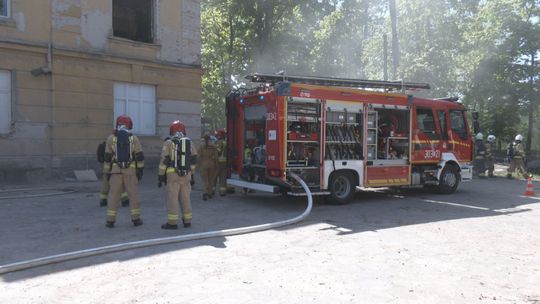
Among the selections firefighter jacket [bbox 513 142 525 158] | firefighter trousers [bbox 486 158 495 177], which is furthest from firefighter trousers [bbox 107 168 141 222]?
firefighter jacket [bbox 513 142 525 158]

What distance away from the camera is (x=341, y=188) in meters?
10.0

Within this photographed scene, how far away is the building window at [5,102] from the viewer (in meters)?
12.8

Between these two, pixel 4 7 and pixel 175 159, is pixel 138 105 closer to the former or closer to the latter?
pixel 4 7

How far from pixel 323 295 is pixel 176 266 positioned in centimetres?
175

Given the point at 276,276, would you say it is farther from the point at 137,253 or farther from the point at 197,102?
the point at 197,102

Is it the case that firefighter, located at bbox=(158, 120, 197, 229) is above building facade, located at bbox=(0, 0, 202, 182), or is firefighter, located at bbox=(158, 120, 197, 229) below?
below

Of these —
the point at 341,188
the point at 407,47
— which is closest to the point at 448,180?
the point at 341,188

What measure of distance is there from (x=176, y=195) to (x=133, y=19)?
10.4m

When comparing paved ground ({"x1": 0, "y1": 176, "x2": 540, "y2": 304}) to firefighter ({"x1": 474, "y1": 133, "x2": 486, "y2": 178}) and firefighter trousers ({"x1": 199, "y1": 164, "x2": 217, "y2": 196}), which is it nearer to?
firefighter trousers ({"x1": 199, "y1": 164, "x2": 217, "y2": 196})

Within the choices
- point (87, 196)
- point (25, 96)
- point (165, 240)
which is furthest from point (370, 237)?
point (25, 96)

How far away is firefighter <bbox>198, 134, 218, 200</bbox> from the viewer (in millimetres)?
10516

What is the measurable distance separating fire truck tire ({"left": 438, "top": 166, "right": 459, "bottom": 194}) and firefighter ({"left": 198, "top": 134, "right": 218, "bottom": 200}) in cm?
579

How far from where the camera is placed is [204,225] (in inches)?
297

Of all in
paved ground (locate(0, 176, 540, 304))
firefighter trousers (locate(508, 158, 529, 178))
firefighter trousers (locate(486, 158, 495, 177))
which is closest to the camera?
paved ground (locate(0, 176, 540, 304))
